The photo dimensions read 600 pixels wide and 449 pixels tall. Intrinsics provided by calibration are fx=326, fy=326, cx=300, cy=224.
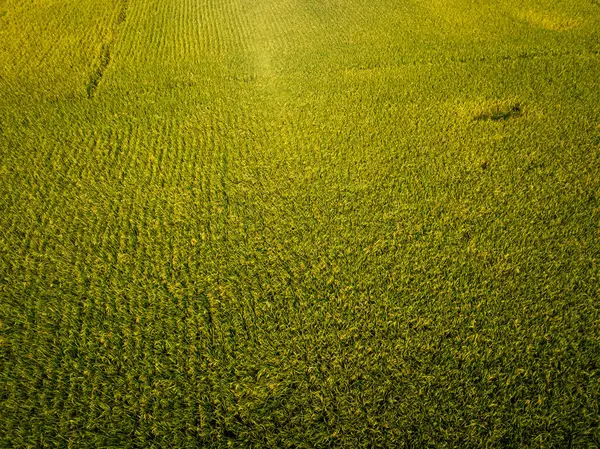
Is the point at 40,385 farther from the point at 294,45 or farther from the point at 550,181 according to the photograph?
the point at 294,45

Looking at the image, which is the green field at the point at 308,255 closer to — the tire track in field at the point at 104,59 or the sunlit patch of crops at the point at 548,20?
the tire track in field at the point at 104,59

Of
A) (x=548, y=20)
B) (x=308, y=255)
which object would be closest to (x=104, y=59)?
(x=308, y=255)

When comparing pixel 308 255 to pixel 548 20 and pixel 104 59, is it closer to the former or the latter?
pixel 104 59

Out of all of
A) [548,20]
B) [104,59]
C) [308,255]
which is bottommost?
[308,255]

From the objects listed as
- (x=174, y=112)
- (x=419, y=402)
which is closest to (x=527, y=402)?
(x=419, y=402)

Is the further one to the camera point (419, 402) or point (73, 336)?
point (73, 336)

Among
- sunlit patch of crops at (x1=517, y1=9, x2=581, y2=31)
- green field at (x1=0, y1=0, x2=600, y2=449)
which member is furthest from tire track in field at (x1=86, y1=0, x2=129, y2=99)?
sunlit patch of crops at (x1=517, y1=9, x2=581, y2=31)
